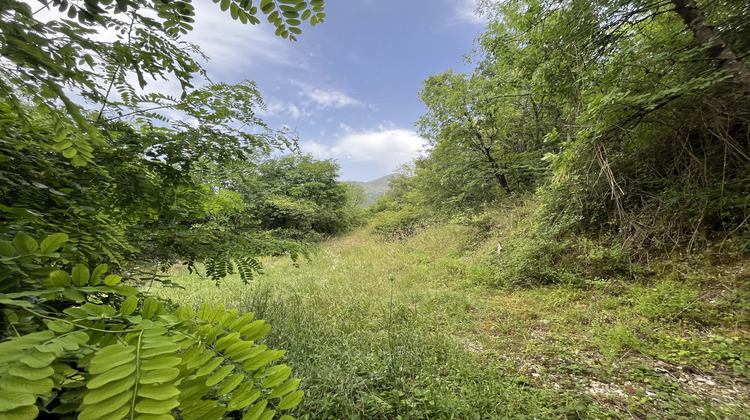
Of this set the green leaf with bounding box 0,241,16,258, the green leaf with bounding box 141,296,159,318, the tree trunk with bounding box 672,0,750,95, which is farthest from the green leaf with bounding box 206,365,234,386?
the tree trunk with bounding box 672,0,750,95

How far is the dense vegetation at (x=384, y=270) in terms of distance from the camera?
21.8 inches

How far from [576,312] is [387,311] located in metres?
2.23

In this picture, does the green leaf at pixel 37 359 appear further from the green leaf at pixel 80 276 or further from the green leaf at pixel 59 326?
the green leaf at pixel 80 276

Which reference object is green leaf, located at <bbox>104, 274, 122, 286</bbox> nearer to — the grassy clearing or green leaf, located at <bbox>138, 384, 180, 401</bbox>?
green leaf, located at <bbox>138, 384, 180, 401</bbox>

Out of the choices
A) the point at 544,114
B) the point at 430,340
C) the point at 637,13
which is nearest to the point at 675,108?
the point at 637,13

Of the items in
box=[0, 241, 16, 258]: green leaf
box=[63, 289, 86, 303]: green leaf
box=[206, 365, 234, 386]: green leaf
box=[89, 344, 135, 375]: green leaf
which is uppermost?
box=[0, 241, 16, 258]: green leaf

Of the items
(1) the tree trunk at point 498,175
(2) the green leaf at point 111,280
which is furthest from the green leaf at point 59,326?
(1) the tree trunk at point 498,175

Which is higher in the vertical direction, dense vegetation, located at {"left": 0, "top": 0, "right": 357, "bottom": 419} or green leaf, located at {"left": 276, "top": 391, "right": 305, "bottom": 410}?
dense vegetation, located at {"left": 0, "top": 0, "right": 357, "bottom": 419}

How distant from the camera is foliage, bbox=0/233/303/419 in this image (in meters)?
0.39

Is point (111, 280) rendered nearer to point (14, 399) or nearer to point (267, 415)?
point (14, 399)

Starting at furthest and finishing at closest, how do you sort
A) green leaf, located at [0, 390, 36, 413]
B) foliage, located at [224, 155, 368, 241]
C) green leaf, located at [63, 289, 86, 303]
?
foliage, located at [224, 155, 368, 241], green leaf, located at [63, 289, 86, 303], green leaf, located at [0, 390, 36, 413]

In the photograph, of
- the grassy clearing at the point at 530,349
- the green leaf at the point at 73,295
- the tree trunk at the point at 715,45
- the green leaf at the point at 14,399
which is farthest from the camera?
the tree trunk at the point at 715,45

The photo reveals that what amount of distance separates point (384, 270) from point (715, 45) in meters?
5.38

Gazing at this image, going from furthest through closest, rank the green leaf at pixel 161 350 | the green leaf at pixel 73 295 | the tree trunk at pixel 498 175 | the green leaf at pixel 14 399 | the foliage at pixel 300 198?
the foliage at pixel 300 198 → the tree trunk at pixel 498 175 → the green leaf at pixel 73 295 → the green leaf at pixel 161 350 → the green leaf at pixel 14 399
